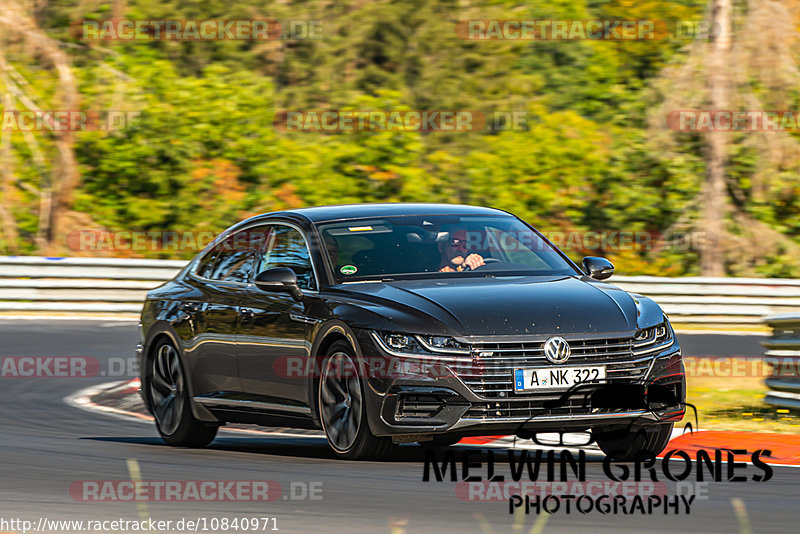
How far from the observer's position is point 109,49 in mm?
31984

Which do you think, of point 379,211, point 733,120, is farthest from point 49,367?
point 733,120

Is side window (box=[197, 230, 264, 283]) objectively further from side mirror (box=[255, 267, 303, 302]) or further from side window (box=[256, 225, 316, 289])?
side mirror (box=[255, 267, 303, 302])

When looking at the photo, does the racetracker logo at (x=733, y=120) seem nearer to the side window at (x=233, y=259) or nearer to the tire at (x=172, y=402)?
the side window at (x=233, y=259)

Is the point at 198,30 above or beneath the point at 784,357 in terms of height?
above

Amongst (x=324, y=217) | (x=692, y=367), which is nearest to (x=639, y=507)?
(x=324, y=217)

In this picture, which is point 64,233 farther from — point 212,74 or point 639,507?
point 639,507

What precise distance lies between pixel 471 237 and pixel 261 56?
86.4 feet

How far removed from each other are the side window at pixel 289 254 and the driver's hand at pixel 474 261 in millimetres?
1004

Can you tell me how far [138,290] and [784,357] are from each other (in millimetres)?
13007

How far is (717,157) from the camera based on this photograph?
2780 cm

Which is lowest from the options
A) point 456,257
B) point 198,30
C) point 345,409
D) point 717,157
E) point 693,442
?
point 693,442
